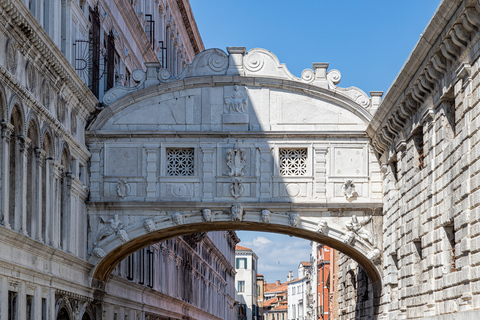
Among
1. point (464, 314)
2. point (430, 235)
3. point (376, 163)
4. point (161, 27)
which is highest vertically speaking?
point (161, 27)

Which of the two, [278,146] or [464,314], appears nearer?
[464,314]

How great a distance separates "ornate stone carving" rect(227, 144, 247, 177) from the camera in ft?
87.4

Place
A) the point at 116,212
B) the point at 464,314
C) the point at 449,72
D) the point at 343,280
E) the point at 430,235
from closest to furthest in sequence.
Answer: the point at 464,314 < the point at 449,72 < the point at 430,235 < the point at 116,212 < the point at 343,280

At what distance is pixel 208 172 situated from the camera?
2672 centimetres

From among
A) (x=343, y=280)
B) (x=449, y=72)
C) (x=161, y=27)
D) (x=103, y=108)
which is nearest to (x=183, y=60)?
→ (x=161, y=27)

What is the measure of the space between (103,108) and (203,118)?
2.76m

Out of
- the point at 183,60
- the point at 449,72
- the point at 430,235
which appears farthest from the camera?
the point at 183,60

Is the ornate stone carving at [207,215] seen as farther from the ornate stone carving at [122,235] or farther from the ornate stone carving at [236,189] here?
the ornate stone carving at [122,235]

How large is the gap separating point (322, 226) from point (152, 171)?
4852 millimetres

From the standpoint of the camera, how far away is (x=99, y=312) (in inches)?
1105

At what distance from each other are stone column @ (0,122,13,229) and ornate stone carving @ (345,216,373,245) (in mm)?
10475

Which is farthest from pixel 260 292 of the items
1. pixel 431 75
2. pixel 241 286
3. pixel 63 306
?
pixel 431 75

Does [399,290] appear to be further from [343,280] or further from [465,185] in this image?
[343,280]

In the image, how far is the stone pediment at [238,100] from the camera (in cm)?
2691
